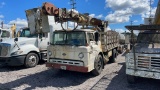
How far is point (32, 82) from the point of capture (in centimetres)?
732

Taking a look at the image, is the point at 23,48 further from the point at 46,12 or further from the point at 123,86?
the point at 123,86

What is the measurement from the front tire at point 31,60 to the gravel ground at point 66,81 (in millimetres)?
693

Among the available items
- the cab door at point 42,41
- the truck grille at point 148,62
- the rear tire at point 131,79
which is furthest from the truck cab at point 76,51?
the cab door at point 42,41

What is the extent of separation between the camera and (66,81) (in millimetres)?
7492

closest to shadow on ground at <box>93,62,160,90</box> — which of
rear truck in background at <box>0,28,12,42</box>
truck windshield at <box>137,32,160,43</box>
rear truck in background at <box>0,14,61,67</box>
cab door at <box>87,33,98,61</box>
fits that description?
cab door at <box>87,33,98,61</box>

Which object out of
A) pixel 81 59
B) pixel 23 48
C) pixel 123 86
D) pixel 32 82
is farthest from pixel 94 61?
pixel 23 48

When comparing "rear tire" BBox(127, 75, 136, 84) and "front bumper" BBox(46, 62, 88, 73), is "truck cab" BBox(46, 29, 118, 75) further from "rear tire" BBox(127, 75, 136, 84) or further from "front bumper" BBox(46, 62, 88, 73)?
"rear tire" BBox(127, 75, 136, 84)

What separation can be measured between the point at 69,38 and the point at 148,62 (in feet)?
11.6

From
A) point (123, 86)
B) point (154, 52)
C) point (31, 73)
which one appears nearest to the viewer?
point (154, 52)

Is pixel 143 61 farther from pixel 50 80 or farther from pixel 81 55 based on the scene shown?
pixel 50 80

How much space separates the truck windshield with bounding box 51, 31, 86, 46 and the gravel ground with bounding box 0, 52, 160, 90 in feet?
5.55

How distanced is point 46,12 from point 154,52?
4274 millimetres

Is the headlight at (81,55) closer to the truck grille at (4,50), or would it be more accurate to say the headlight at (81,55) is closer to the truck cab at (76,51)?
the truck cab at (76,51)

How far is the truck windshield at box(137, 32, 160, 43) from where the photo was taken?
780cm
